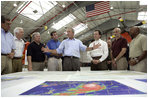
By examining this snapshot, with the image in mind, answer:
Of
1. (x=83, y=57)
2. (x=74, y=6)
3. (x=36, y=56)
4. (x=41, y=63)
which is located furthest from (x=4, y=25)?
(x=74, y=6)

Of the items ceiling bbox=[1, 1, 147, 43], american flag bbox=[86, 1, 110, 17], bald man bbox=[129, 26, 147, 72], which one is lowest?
bald man bbox=[129, 26, 147, 72]

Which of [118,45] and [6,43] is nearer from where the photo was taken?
[6,43]

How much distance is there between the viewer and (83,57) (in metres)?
5.57

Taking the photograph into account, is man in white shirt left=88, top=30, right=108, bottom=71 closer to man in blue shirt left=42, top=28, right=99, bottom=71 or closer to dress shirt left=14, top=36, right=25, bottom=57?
man in blue shirt left=42, top=28, right=99, bottom=71

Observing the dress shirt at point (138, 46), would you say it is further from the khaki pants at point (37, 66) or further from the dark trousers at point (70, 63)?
the khaki pants at point (37, 66)

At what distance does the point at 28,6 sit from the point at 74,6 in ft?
9.93

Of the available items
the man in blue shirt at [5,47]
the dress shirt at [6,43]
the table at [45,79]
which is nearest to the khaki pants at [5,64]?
the man in blue shirt at [5,47]

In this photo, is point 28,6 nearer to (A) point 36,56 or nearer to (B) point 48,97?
(A) point 36,56

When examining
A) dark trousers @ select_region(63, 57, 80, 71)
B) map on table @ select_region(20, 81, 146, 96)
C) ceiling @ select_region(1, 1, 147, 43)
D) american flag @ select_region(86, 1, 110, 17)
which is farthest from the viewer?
ceiling @ select_region(1, 1, 147, 43)

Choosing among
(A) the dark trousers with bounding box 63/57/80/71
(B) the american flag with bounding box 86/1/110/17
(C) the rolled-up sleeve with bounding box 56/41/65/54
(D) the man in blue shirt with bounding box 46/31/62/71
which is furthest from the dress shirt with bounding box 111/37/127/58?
(B) the american flag with bounding box 86/1/110/17

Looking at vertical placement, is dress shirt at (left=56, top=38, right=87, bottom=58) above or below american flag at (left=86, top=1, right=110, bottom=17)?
below

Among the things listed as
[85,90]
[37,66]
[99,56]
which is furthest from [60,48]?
[85,90]

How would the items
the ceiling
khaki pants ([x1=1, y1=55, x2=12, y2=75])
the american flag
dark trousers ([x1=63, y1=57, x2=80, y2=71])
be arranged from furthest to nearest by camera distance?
the ceiling
the american flag
dark trousers ([x1=63, y1=57, x2=80, y2=71])
khaki pants ([x1=1, y1=55, x2=12, y2=75])

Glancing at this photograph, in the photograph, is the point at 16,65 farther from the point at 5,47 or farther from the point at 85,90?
the point at 85,90
